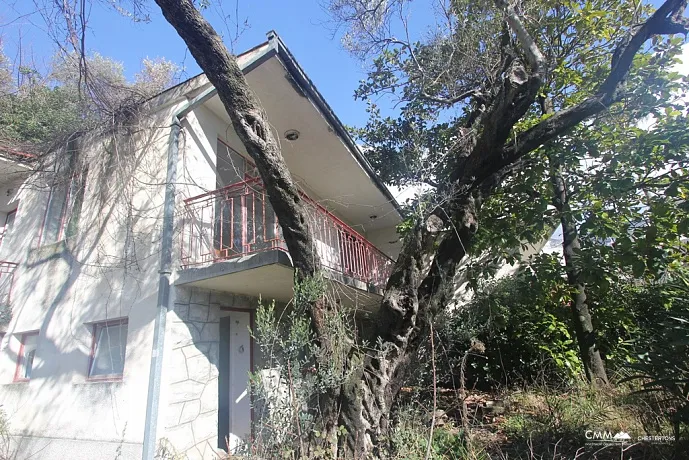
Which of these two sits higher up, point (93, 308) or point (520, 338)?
point (93, 308)

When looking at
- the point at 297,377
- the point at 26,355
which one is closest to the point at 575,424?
the point at 297,377

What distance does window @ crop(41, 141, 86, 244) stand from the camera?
21.0 ft

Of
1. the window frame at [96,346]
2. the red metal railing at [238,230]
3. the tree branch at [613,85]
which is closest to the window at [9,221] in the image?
the window frame at [96,346]

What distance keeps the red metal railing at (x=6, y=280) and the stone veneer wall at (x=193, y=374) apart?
4.50 metres

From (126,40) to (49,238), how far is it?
383 centimetres

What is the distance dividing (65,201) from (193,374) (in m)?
4.48

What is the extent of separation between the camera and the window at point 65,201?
21.0 feet

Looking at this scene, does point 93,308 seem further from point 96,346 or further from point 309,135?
point 309,135

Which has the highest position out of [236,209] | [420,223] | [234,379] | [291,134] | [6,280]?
[291,134]

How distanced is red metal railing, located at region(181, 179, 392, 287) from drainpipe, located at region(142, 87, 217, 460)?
0.72 ft

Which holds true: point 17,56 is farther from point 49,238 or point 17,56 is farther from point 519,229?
point 519,229

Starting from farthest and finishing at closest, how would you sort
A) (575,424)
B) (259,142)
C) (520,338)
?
1. (520,338)
2. (575,424)
3. (259,142)

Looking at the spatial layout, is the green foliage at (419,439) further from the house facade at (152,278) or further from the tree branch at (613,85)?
the tree branch at (613,85)

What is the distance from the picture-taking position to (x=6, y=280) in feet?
23.1
